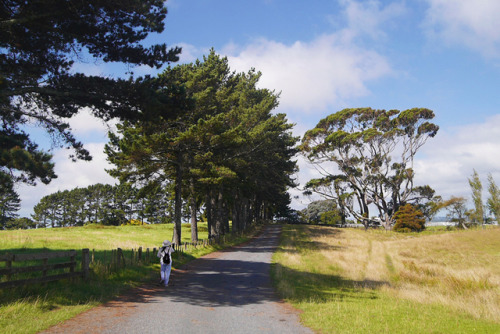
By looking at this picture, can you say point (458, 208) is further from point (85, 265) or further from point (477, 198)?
point (85, 265)

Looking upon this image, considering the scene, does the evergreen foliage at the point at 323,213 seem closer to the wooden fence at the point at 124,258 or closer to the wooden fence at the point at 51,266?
the wooden fence at the point at 124,258

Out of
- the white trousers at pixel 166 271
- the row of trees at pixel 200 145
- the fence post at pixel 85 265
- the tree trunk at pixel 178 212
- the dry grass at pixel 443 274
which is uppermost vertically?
the row of trees at pixel 200 145

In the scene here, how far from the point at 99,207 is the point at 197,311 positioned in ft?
398

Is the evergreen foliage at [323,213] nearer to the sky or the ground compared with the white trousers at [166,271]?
nearer to the sky

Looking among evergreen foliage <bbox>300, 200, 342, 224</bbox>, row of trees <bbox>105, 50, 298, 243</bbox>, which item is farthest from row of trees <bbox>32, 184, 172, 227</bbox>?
row of trees <bbox>105, 50, 298, 243</bbox>

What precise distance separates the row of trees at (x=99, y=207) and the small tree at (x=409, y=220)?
70709 millimetres

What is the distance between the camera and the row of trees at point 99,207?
111312 mm

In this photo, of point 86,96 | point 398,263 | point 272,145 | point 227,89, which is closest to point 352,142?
point 272,145

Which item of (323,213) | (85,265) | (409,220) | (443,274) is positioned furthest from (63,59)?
(323,213)

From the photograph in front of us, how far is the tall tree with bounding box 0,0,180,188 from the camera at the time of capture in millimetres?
11281

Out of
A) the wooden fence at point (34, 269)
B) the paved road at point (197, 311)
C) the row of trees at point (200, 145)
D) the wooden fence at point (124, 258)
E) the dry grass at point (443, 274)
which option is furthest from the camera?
the row of trees at point (200, 145)

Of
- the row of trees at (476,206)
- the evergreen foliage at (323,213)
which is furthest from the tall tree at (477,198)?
Answer: the evergreen foliage at (323,213)

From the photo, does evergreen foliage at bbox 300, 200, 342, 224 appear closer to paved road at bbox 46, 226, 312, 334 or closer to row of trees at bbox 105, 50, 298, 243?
row of trees at bbox 105, 50, 298, 243

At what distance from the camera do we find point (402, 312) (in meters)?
9.58
